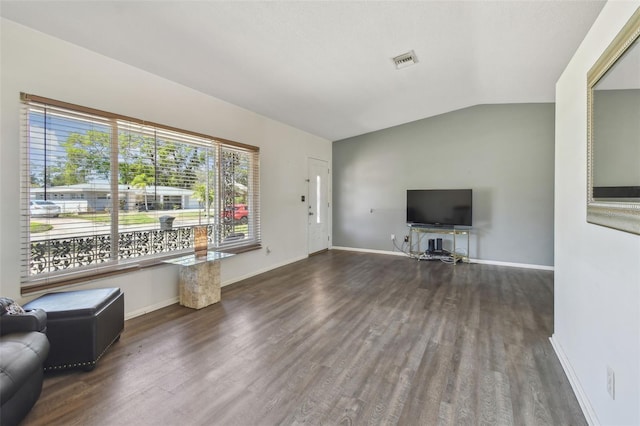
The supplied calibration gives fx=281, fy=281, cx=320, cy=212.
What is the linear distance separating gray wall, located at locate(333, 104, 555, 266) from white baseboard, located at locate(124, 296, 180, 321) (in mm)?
4302

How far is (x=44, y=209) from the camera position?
2.40 m

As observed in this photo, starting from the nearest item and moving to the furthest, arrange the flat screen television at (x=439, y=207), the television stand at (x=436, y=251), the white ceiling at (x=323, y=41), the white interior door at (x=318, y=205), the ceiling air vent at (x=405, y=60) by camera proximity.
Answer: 1. the white ceiling at (x=323, y=41)
2. the ceiling air vent at (x=405, y=60)
3. the flat screen television at (x=439, y=207)
4. the television stand at (x=436, y=251)
5. the white interior door at (x=318, y=205)

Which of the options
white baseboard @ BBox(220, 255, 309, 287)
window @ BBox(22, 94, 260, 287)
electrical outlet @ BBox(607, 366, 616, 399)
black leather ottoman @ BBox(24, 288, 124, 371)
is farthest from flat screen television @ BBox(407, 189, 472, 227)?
black leather ottoman @ BBox(24, 288, 124, 371)

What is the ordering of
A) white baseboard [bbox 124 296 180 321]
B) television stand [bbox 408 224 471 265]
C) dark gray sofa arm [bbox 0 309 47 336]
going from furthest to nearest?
television stand [bbox 408 224 471 265]
white baseboard [bbox 124 296 180 321]
dark gray sofa arm [bbox 0 309 47 336]

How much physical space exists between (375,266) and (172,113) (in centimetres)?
401

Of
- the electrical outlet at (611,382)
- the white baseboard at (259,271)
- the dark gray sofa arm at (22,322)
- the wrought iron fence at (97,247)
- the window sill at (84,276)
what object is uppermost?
the wrought iron fence at (97,247)

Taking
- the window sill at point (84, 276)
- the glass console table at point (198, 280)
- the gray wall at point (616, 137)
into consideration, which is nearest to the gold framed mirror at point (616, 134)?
the gray wall at point (616, 137)

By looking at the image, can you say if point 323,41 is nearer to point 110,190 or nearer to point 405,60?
point 405,60

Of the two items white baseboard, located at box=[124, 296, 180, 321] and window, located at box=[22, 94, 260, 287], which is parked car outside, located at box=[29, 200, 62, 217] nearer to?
window, located at box=[22, 94, 260, 287]

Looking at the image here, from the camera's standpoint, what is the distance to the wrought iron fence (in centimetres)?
→ 243

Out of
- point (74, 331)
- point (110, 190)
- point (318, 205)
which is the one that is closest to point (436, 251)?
point (318, 205)

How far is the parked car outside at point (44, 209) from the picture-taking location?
2.34 meters

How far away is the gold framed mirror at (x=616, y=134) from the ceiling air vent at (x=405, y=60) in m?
1.81

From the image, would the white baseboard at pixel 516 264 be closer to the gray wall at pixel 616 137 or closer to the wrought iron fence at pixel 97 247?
the gray wall at pixel 616 137
